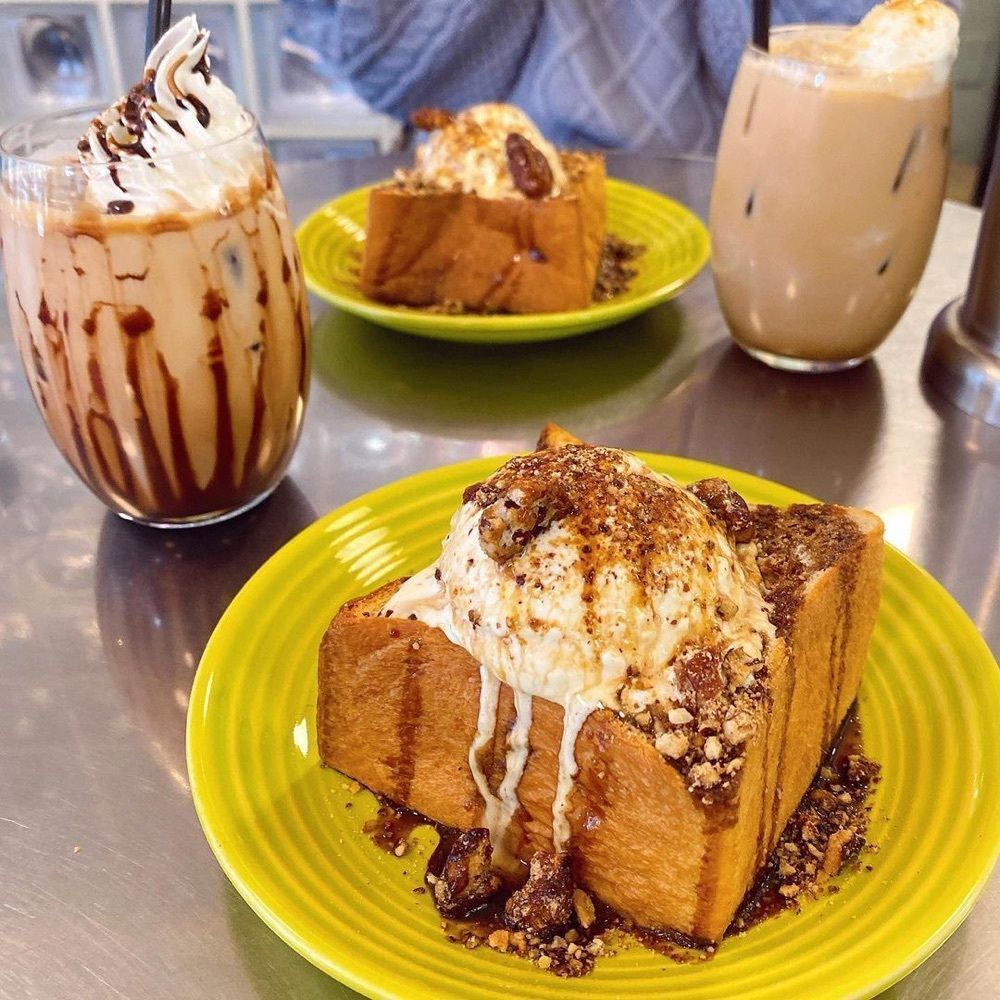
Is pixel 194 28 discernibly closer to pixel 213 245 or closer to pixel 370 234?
pixel 213 245

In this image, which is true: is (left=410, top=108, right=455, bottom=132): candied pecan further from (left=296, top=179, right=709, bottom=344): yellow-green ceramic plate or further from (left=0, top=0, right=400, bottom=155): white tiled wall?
(left=0, top=0, right=400, bottom=155): white tiled wall

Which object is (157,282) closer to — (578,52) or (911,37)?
(911,37)

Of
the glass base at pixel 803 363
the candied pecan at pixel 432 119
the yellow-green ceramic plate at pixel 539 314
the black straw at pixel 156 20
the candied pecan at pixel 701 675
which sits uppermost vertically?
the black straw at pixel 156 20

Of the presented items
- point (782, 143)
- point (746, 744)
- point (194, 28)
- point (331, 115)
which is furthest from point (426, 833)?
point (331, 115)

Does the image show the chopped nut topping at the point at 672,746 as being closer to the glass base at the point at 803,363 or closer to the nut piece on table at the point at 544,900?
the nut piece on table at the point at 544,900

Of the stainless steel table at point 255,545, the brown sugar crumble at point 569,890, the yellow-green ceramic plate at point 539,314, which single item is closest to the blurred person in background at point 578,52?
the yellow-green ceramic plate at point 539,314

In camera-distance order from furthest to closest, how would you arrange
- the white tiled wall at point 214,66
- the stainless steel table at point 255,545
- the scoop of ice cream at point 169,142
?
the white tiled wall at point 214,66 → the scoop of ice cream at point 169,142 → the stainless steel table at point 255,545

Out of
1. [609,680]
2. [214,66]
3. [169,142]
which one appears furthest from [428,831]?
[214,66]
